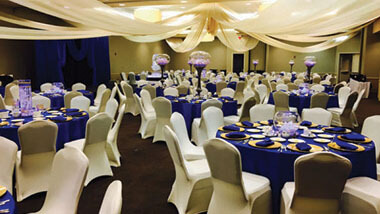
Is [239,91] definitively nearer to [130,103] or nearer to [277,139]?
[130,103]

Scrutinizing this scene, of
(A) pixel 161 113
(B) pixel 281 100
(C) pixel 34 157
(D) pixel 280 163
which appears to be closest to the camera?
(D) pixel 280 163

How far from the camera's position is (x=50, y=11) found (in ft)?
10.9

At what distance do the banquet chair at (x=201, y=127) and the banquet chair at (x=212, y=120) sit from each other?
0.75 ft

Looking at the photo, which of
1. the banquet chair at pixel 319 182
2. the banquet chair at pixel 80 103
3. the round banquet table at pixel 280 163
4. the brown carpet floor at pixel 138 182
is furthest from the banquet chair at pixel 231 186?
the banquet chair at pixel 80 103

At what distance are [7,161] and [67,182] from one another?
2.33 feet

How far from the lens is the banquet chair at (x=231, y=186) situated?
2590mm

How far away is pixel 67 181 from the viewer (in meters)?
2.34

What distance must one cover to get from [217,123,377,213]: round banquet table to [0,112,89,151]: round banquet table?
2443 millimetres

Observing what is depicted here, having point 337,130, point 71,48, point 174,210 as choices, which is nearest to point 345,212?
point 337,130

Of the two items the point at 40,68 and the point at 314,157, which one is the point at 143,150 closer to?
the point at 314,157

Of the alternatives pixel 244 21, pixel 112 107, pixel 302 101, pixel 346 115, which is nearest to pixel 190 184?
pixel 112 107

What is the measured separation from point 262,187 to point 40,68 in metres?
9.17

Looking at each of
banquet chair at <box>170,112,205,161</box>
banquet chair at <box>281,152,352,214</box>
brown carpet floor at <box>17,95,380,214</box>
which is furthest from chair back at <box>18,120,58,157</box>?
banquet chair at <box>281,152,352,214</box>

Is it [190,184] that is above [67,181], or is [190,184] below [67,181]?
below
